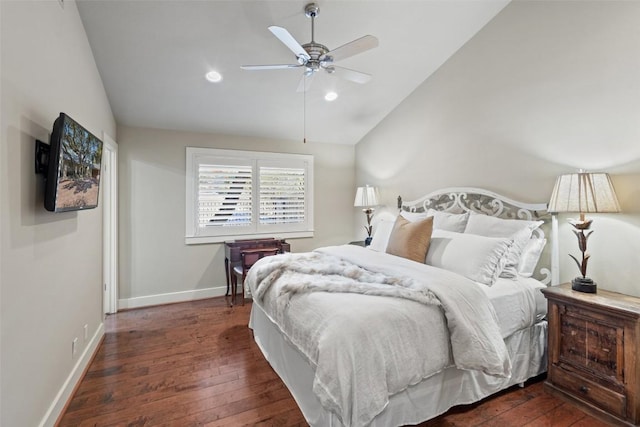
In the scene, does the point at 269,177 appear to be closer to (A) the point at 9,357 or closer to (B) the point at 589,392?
(A) the point at 9,357

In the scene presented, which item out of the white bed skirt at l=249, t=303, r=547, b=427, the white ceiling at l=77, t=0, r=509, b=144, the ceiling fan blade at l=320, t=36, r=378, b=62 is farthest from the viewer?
the white ceiling at l=77, t=0, r=509, b=144

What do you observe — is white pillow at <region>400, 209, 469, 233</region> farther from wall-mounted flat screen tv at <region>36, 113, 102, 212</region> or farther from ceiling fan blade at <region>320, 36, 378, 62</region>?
wall-mounted flat screen tv at <region>36, 113, 102, 212</region>

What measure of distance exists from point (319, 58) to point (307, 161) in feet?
8.70

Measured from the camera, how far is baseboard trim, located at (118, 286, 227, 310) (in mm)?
4049

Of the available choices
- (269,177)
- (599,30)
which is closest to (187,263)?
(269,177)

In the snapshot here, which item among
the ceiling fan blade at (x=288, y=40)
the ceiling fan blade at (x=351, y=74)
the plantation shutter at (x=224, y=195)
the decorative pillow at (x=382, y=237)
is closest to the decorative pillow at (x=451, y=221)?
the decorative pillow at (x=382, y=237)

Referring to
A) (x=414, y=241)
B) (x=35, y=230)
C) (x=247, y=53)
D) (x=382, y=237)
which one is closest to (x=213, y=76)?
(x=247, y=53)

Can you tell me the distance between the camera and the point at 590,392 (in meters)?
2.03

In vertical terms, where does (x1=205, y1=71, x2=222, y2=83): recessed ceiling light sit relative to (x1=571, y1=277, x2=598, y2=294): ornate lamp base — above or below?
above

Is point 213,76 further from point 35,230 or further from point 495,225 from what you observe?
point 495,225

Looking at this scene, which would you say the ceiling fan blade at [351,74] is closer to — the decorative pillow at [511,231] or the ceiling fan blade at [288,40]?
the ceiling fan blade at [288,40]

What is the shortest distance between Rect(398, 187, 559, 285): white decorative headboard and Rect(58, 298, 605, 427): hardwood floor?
97 centimetres

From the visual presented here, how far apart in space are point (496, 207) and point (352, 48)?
2086 mm

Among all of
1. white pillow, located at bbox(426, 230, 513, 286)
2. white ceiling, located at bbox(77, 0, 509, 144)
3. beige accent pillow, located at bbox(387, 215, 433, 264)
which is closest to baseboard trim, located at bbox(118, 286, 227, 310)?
white ceiling, located at bbox(77, 0, 509, 144)
